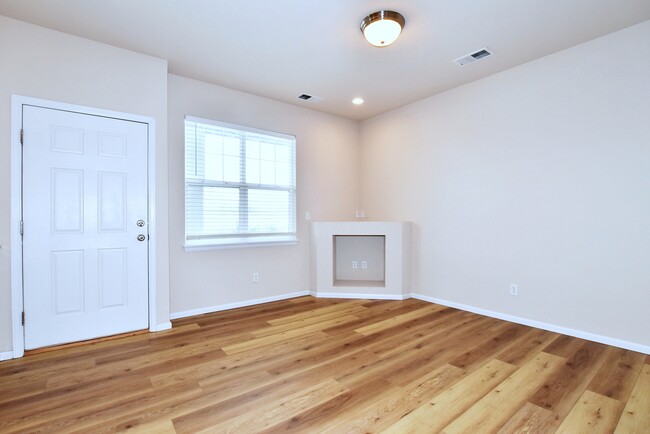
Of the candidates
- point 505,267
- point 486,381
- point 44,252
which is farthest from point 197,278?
point 505,267

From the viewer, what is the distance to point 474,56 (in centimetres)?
320

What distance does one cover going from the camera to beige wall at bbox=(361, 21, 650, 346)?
273cm

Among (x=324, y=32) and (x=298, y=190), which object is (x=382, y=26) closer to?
(x=324, y=32)

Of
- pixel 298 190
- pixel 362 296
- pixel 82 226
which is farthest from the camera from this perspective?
pixel 298 190

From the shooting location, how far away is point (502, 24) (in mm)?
2662

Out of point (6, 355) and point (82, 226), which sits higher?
point (82, 226)

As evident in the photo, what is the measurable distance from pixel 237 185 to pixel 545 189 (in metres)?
3.41

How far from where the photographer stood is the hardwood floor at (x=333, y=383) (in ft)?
5.83

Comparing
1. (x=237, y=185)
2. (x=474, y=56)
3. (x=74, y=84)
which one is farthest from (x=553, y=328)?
(x=74, y=84)

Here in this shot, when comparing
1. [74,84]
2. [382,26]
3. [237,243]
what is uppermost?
[382,26]

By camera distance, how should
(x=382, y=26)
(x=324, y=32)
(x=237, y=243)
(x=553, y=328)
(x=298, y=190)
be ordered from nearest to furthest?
(x=382, y=26) < (x=324, y=32) < (x=553, y=328) < (x=237, y=243) < (x=298, y=190)

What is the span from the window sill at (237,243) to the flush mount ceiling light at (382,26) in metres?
2.65

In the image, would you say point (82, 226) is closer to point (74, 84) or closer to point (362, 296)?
point (74, 84)

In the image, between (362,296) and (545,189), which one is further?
(362,296)
